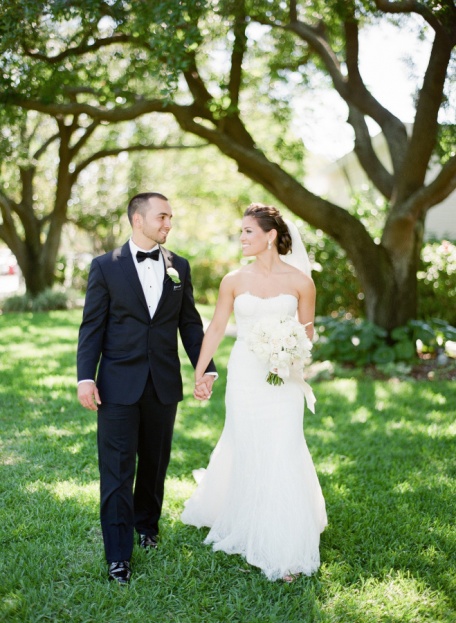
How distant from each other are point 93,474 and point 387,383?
495 centimetres

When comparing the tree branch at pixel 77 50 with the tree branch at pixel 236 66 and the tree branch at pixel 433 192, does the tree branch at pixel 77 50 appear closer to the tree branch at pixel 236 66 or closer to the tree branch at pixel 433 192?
the tree branch at pixel 236 66

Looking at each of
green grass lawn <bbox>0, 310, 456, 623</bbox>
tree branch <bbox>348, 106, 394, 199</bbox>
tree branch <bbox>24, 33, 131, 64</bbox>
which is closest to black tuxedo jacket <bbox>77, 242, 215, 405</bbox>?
green grass lawn <bbox>0, 310, 456, 623</bbox>

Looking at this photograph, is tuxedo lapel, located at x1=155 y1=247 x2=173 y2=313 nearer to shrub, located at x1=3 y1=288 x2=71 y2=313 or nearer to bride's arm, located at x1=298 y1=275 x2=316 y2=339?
bride's arm, located at x1=298 y1=275 x2=316 y2=339

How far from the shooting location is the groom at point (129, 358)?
379cm

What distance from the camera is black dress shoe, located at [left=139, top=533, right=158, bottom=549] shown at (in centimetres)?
417

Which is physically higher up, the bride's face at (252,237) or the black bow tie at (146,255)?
the bride's face at (252,237)

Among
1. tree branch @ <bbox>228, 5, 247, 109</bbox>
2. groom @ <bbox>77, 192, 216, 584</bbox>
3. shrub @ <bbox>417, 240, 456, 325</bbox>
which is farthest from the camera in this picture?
shrub @ <bbox>417, 240, 456, 325</bbox>

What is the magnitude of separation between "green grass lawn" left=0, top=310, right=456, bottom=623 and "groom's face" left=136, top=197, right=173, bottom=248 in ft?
6.69

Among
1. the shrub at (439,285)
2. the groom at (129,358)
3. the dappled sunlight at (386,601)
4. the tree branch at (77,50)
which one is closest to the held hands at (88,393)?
the groom at (129,358)

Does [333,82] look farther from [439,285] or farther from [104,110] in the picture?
[439,285]

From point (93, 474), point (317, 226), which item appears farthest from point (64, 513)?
Result: point (317, 226)

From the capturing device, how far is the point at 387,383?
8.98 m

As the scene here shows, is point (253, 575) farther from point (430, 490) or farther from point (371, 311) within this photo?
point (371, 311)

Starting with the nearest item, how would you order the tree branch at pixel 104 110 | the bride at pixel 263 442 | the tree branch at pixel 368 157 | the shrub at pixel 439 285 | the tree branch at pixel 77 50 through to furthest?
1. the bride at pixel 263 442
2. the tree branch at pixel 77 50
3. the tree branch at pixel 104 110
4. the tree branch at pixel 368 157
5. the shrub at pixel 439 285
